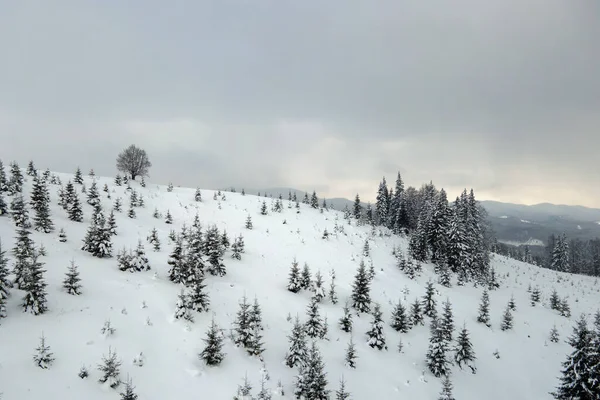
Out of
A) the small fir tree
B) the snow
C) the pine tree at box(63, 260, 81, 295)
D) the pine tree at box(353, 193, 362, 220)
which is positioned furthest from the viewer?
the pine tree at box(353, 193, 362, 220)

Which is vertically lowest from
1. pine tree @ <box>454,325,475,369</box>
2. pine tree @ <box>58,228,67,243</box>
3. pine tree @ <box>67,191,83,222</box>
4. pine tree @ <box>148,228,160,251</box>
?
pine tree @ <box>454,325,475,369</box>

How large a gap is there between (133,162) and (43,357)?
44.1 metres

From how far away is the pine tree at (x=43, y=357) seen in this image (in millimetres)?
10125

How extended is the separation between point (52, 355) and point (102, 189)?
31.0 metres

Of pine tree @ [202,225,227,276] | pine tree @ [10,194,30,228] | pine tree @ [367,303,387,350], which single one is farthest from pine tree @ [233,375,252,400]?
pine tree @ [10,194,30,228]

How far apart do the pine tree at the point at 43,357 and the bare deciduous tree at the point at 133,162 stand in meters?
43.6

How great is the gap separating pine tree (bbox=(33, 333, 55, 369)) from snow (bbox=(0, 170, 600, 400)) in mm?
222

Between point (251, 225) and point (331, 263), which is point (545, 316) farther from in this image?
point (251, 225)

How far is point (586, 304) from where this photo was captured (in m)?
36.5

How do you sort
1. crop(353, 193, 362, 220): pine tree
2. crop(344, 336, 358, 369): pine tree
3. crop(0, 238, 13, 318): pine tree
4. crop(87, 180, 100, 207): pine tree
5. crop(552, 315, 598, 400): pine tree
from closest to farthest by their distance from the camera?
1. crop(0, 238, 13, 318): pine tree
2. crop(552, 315, 598, 400): pine tree
3. crop(344, 336, 358, 369): pine tree
4. crop(87, 180, 100, 207): pine tree
5. crop(353, 193, 362, 220): pine tree

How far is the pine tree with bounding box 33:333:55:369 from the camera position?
10125 mm

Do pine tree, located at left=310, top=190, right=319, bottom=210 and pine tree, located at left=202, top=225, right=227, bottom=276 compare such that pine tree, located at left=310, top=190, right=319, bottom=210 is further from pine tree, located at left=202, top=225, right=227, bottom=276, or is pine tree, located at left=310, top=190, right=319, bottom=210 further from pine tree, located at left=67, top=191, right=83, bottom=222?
pine tree, located at left=67, top=191, right=83, bottom=222

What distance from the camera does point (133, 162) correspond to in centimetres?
Answer: 4778

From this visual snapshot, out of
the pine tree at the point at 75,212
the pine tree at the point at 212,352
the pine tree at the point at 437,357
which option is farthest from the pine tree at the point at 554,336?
the pine tree at the point at 75,212
